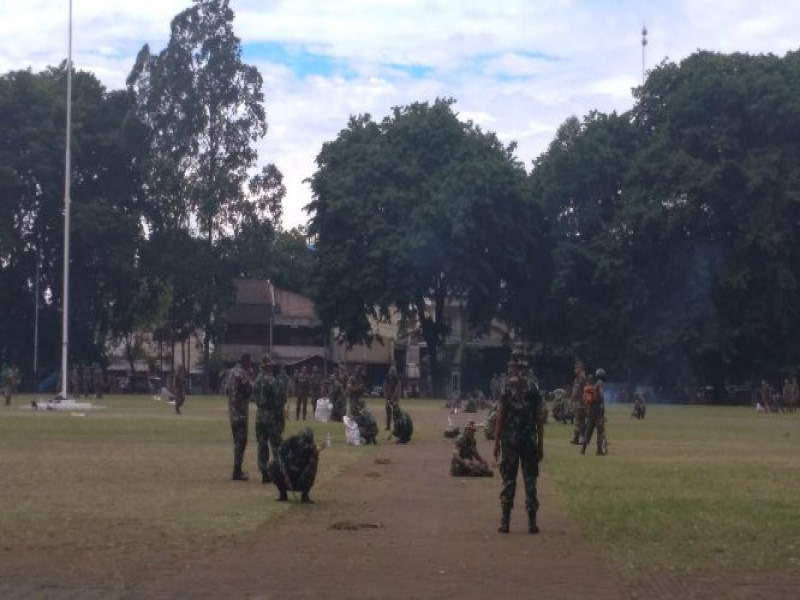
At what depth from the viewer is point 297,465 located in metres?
20.0

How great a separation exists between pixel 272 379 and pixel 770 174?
52742 mm

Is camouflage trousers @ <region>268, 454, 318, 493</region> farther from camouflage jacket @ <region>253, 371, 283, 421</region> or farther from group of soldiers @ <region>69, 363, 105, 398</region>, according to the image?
group of soldiers @ <region>69, 363, 105, 398</region>

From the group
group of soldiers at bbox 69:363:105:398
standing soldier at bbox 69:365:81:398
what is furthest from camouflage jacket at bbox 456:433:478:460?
Answer: standing soldier at bbox 69:365:81:398

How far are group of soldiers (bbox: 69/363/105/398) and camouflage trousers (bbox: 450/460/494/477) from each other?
2020 inches

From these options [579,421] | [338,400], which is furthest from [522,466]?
[338,400]

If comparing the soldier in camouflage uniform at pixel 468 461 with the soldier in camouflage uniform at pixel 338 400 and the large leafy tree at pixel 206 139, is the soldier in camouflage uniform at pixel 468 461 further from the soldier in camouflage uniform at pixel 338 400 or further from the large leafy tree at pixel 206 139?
the large leafy tree at pixel 206 139

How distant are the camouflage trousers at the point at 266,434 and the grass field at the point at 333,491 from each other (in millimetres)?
453

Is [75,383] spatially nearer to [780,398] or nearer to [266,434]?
[780,398]

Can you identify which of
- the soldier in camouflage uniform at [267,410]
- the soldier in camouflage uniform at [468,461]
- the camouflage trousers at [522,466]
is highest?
the soldier in camouflage uniform at [267,410]

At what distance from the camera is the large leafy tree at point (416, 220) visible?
76750mm

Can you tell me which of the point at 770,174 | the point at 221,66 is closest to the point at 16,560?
the point at 770,174

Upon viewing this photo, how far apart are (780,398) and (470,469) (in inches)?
1982

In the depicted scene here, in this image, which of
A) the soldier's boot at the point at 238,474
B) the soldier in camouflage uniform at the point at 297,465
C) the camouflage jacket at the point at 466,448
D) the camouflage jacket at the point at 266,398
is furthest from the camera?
the camouflage jacket at the point at 466,448

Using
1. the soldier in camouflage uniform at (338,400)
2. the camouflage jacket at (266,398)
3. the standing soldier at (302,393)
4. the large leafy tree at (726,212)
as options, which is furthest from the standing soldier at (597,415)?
the large leafy tree at (726,212)
